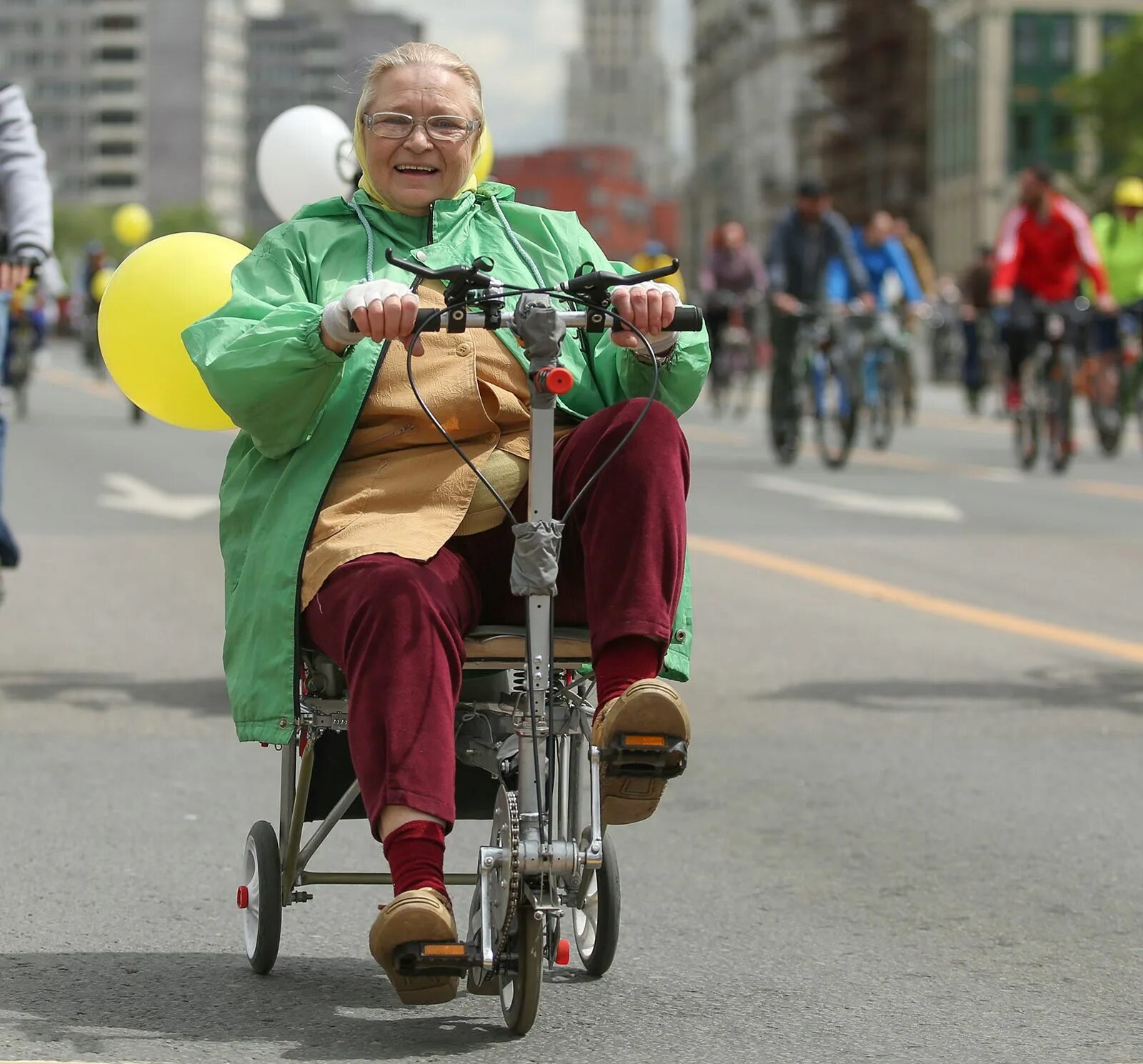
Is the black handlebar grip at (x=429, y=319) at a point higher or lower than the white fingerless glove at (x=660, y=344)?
higher

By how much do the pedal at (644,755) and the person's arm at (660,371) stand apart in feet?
2.07

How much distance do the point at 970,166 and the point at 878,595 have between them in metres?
88.2

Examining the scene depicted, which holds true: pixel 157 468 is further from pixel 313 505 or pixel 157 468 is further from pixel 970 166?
pixel 970 166

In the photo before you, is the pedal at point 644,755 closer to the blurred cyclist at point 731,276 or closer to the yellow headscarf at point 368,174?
the yellow headscarf at point 368,174

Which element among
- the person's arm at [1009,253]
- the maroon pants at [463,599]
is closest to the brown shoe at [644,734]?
the maroon pants at [463,599]

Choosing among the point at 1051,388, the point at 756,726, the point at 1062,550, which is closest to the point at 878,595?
the point at 1062,550

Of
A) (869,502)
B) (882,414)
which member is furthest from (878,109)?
(869,502)

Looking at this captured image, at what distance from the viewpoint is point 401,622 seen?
416cm

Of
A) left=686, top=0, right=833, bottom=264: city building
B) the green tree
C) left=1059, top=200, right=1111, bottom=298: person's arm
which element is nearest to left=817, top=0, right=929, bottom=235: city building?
left=686, top=0, right=833, bottom=264: city building

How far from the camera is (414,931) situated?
13.1ft

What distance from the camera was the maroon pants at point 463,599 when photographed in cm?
412

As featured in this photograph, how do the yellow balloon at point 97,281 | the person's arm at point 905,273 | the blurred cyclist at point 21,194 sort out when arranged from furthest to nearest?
the yellow balloon at point 97,281
the person's arm at point 905,273
the blurred cyclist at point 21,194

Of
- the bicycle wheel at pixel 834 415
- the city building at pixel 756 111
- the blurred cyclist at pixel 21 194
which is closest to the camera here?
the blurred cyclist at pixel 21 194

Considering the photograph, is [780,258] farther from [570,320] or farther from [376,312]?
[376,312]
